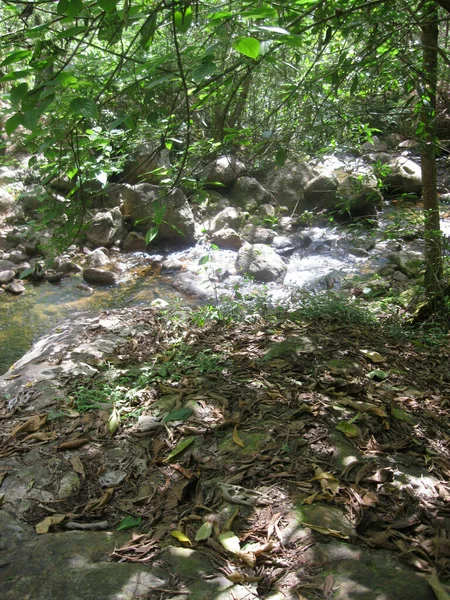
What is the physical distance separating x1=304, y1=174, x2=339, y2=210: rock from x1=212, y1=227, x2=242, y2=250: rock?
225 centimetres

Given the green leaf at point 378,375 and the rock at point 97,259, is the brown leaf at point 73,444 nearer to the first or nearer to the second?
the green leaf at point 378,375

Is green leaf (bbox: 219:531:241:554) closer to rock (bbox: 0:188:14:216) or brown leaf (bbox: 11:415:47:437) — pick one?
brown leaf (bbox: 11:415:47:437)

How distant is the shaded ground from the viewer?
1695 mm

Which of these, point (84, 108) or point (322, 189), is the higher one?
point (84, 108)

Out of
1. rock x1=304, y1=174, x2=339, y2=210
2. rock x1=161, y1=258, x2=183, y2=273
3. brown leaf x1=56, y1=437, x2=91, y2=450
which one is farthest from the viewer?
rock x1=304, y1=174, x2=339, y2=210

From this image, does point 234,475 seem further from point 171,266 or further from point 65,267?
point 65,267

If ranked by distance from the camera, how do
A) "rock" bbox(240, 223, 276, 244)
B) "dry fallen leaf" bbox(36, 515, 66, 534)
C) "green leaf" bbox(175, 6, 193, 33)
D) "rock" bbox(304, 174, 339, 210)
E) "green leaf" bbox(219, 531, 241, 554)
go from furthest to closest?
"rock" bbox(304, 174, 339, 210) < "rock" bbox(240, 223, 276, 244) < "dry fallen leaf" bbox(36, 515, 66, 534) < "green leaf" bbox(219, 531, 241, 554) < "green leaf" bbox(175, 6, 193, 33)

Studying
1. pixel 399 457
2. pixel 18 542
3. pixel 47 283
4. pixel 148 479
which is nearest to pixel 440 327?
pixel 399 457

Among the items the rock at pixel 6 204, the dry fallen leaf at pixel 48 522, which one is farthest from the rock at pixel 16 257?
the dry fallen leaf at pixel 48 522

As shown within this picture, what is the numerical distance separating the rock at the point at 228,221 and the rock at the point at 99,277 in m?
2.85

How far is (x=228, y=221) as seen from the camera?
10.3 m

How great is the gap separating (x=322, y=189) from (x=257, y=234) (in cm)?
213

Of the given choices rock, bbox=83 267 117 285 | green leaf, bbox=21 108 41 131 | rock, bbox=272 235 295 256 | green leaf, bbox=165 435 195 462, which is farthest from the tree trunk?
rock, bbox=83 267 117 285

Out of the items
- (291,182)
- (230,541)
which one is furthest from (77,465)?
(291,182)
